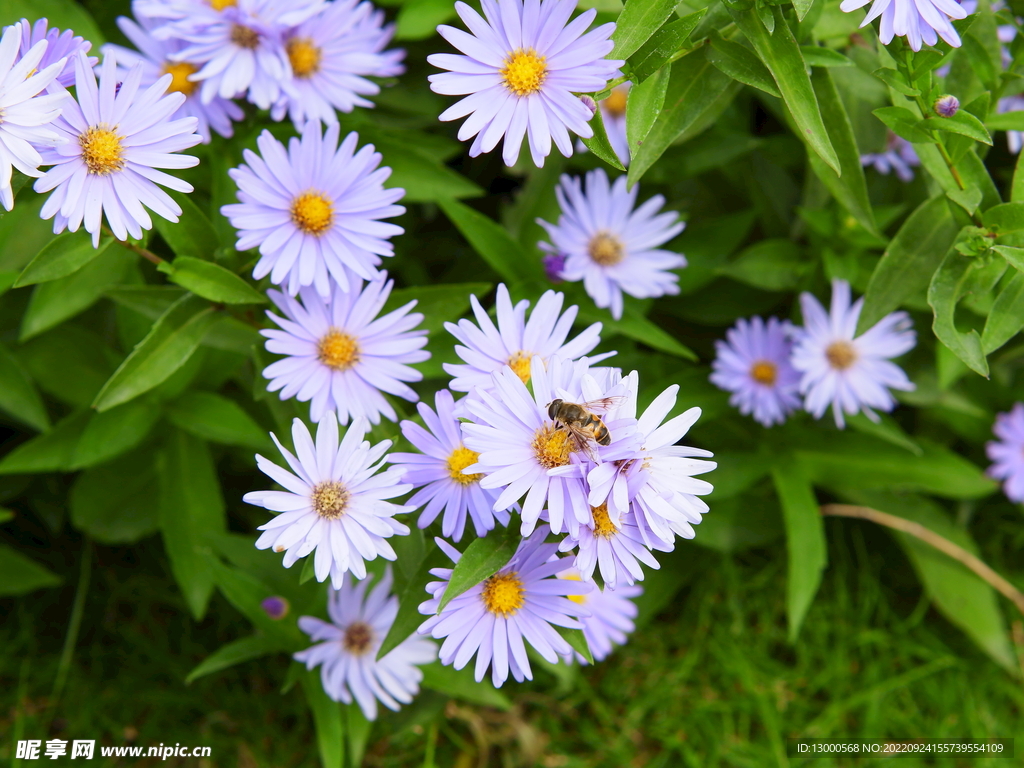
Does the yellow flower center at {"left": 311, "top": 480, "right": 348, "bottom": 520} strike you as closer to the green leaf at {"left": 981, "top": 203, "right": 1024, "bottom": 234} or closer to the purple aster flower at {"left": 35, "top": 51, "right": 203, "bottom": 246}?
the purple aster flower at {"left": 35, "top": 51, "right": 203, "bottom": 246}

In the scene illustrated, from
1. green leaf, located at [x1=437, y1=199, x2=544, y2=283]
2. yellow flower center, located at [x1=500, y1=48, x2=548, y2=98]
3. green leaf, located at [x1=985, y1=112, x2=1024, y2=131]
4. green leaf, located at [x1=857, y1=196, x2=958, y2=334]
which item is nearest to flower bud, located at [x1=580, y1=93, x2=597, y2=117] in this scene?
yellow flower center, located at [x1=500, y1=48, x2=548, y2=98]

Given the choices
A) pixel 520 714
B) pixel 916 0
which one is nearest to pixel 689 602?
pixel 520 714

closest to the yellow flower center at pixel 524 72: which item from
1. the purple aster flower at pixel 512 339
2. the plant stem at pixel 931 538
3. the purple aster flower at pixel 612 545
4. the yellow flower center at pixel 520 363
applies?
the purple aster flower at pixel 512 339

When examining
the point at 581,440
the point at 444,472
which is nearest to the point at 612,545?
the point at 581,440

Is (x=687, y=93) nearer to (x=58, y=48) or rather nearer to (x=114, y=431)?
(x=58, y=48)

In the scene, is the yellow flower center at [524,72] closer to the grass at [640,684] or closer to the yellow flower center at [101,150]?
the yellow flower center at [101,150]
